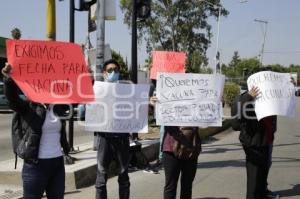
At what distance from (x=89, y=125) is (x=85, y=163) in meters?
2.77

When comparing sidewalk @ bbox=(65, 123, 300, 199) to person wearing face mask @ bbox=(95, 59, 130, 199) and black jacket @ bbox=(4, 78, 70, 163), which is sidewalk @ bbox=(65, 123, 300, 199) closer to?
person wearing face mask @ bbox=(95, 59, 130, 199)

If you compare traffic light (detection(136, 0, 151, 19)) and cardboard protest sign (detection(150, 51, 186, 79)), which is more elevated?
traffic light (detection(136, 0, 151, 19))

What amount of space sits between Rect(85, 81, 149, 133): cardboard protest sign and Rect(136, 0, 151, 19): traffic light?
5.36m

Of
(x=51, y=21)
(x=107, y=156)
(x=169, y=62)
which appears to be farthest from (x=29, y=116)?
(x=169, y=62)

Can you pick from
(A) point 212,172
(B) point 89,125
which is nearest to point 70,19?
(A) point 212,172

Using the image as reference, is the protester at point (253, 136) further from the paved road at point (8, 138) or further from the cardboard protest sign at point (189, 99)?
the paved road at point (8, 138)

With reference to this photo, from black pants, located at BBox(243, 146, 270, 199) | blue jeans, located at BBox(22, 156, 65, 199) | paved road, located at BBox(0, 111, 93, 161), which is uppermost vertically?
blue jeans, located at BBox(22, 156, 65, 199)

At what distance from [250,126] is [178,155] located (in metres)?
1.13

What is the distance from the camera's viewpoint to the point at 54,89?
443cm

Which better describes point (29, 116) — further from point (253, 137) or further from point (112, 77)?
point (253, 137)

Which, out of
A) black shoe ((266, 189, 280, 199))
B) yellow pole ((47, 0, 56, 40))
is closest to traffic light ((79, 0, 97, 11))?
yellow pole ((47, 0, 56, 40))

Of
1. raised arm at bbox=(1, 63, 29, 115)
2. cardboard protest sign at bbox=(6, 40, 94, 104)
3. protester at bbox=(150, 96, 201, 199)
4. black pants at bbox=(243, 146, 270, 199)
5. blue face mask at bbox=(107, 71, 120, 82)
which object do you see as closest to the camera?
raised arm at bbox=(1, 63, 29, 115)

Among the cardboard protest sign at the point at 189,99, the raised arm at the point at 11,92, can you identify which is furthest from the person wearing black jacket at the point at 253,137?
the raised arm at the point at 11,92

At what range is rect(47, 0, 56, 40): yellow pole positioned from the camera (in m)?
8.08
